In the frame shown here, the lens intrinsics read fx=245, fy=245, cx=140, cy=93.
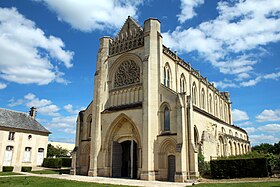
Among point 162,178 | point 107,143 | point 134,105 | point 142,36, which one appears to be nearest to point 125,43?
point 142,36

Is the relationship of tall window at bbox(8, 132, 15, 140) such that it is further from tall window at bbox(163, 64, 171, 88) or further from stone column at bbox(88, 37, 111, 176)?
tall window at bbox(163, 64, 171, 88)

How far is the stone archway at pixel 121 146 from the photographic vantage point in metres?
26.2

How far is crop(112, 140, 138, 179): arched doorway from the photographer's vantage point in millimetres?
26428

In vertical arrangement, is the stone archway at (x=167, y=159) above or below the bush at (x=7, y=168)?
above

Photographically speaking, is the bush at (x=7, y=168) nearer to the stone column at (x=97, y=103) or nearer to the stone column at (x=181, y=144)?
the stone column at (x=97, y=103)

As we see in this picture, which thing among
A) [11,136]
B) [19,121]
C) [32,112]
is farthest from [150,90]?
[32,112]

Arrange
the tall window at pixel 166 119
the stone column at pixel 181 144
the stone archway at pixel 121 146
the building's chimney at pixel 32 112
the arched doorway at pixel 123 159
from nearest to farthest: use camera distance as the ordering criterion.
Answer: the stone column at pixel 181 144 → the tall window at pixel 166 119 → the stone archway at pixel 121 146 → the arched doorway at pixel 123 159 → the building's chimney at pixel 32 112

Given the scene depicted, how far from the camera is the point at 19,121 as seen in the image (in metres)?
38.1

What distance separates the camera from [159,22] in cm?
2716

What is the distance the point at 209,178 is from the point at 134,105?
10.1 meters

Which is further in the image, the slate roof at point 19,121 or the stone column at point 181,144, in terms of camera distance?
the slate roof at point 19,121

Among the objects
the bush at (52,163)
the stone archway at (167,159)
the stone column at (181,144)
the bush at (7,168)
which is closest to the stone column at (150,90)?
the stone archway at (167,159)

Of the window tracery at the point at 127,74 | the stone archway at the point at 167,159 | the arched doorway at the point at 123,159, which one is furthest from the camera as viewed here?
the window tracery at the point at 127,74

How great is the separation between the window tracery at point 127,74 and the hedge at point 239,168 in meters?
11.9
